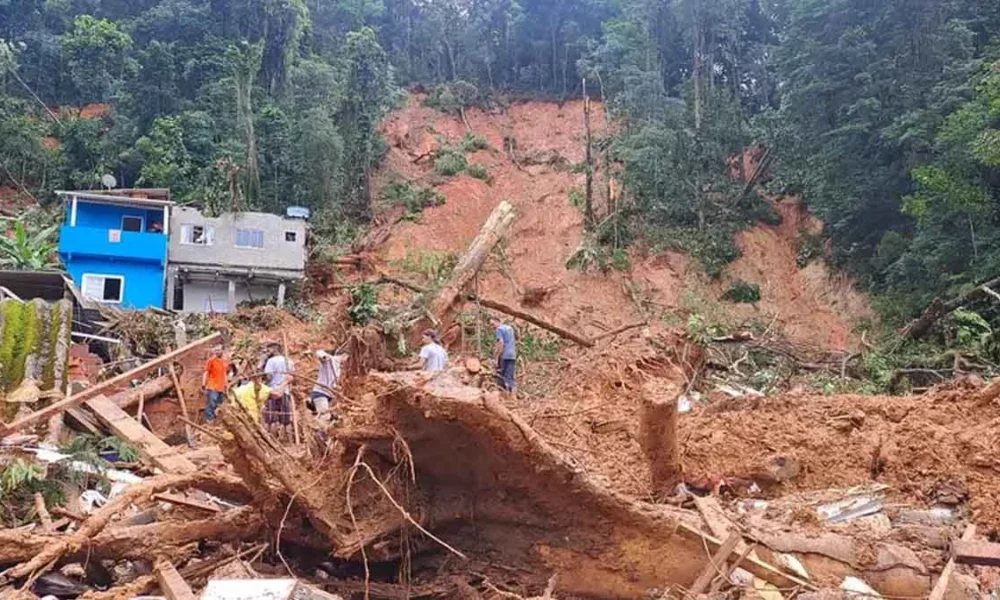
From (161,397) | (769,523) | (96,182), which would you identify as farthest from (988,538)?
(96,182)

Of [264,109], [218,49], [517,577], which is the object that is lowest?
[517,577]

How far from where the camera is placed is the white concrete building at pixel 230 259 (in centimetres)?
2670

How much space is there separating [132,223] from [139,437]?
62.7 feet

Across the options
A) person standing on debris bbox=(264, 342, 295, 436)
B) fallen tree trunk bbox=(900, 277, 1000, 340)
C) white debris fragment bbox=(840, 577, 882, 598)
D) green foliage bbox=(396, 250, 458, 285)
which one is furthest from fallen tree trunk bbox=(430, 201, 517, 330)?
green foliage bbox=(396, 250, 458, 285)

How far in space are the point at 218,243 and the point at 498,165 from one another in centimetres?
1741

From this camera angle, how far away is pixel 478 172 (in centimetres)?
3891

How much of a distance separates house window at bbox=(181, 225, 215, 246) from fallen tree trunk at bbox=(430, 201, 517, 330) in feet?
52.8

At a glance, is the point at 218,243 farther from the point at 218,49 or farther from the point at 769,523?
the point at 769,523

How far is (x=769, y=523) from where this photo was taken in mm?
5266

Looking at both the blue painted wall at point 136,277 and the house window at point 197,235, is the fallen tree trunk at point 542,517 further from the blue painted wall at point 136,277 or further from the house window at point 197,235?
the house window at point 197,235

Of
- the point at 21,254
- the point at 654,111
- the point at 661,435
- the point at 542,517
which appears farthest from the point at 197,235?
the point at 542,517

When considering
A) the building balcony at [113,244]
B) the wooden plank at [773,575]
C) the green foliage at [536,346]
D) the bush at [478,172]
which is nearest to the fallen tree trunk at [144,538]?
the wooden plank at [773,575]

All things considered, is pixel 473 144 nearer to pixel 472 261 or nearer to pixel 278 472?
pixel 472 261

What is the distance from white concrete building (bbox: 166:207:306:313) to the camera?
26703mm
